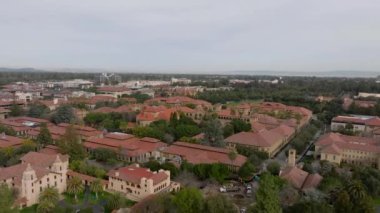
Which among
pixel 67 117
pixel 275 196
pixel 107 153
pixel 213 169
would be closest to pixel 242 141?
pixel 213 169

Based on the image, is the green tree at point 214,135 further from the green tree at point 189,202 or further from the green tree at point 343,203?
the green tree at point 343,203

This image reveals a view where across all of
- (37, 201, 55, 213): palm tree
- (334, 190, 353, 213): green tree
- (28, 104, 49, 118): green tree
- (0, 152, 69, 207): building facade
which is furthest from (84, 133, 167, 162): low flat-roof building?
(28, 104, 49, 118): green tree

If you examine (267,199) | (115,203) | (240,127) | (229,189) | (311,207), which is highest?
(267,199)

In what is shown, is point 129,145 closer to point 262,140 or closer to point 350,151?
point 262,140

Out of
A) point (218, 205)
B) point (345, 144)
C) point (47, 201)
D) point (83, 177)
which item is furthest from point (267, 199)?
point (345, 144)

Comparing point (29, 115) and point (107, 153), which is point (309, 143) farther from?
point (29, 115)

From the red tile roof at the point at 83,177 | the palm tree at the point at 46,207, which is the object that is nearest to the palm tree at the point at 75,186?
the red tile roof at the point at 83,177

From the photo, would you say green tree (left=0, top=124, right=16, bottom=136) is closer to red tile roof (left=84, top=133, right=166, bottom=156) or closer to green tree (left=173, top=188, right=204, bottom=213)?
red tile roof (left=84, top=133, right=166, bottom=156)
